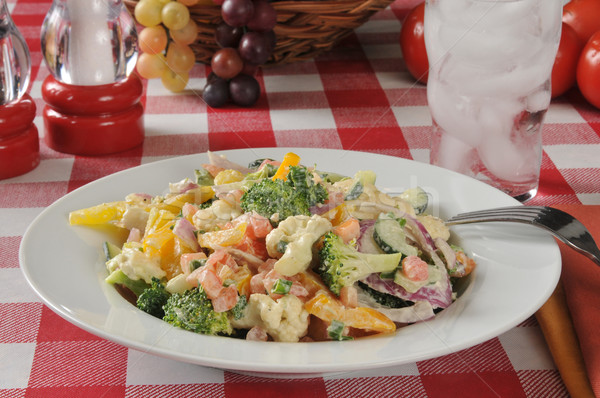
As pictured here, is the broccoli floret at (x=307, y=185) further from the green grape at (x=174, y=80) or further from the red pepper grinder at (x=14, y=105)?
the green grape at (x=174, y=80)

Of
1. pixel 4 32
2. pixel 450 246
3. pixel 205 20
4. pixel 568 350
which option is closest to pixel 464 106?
pixel 450 246

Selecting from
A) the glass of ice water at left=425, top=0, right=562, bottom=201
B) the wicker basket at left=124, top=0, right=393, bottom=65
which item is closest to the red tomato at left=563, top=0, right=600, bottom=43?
the wicker basket at left=124, top=0, right=393, bottom=65

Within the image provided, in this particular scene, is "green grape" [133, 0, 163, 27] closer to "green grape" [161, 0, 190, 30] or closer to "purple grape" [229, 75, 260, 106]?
"green grape" [161, 0, 190, 30]

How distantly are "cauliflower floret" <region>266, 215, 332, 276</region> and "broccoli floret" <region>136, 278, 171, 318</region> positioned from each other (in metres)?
0.21

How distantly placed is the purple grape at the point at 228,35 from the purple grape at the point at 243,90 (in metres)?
0.13

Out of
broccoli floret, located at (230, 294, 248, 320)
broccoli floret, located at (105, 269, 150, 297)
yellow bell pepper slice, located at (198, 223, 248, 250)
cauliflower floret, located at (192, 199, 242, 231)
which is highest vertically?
yellow bell pepper slice, located at (198, 223, 248, 250)

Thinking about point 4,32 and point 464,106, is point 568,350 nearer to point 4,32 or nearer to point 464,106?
point 464,106

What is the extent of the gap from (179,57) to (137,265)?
1421 mm

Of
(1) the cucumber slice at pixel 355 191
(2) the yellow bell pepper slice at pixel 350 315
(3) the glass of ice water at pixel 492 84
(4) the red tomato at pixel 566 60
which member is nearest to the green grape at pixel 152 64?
(3) the glass of ice water at pixel 492 84

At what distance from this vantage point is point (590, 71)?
2.45m

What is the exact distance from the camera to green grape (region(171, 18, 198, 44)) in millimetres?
2504

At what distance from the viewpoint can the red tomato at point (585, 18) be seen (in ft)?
8.83

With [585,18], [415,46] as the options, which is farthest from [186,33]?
[585,18]

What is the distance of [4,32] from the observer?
202 cm
